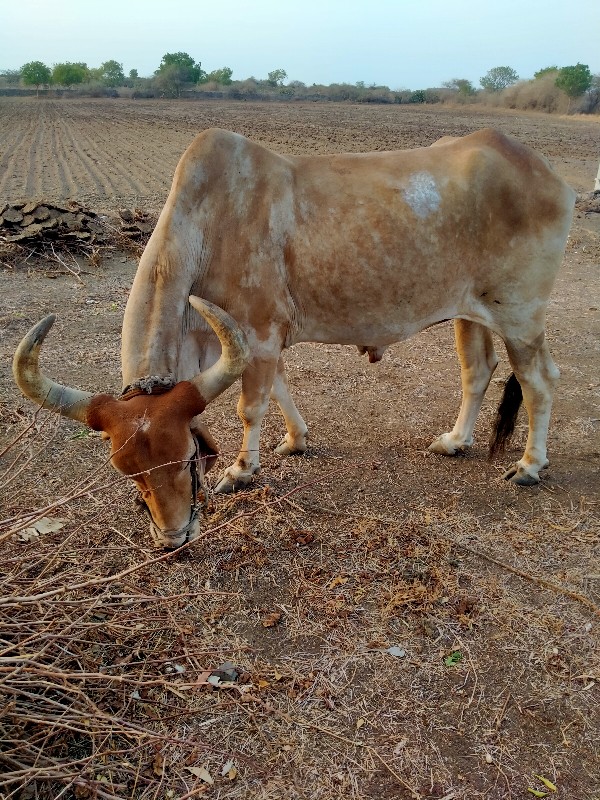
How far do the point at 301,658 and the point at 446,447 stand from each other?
2.34 m

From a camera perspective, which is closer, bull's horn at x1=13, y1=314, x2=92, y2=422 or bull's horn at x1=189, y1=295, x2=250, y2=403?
bull's horn at x1=13, y1=314, x2=92, y2=422

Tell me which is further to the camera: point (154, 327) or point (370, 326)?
point (370, 326)

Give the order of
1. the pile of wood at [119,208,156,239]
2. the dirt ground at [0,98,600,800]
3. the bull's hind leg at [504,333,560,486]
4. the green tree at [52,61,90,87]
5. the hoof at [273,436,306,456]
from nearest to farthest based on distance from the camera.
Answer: the dirt ground at [0,98,600,800] → the bull's hind leg at [504,333,560,486] → the hoof at [273,436,306,456] → the pile of wood at [119,208,156,239] → the green tree at [52,61,90,87]

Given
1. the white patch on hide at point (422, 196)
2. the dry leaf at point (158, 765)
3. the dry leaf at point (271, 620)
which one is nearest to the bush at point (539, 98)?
the white patch on hide at point (422, 196)

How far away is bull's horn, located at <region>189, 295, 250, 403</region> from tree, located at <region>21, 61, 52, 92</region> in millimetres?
92202

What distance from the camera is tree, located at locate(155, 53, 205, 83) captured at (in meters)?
75.4

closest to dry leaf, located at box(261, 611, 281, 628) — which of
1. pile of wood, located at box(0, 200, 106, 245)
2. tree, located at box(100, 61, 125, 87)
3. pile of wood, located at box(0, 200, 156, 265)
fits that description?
pile of wood, located at box(0, 200, 156, 265)

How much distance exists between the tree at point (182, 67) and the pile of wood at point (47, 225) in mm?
70450

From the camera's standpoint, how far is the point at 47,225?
1023 cm

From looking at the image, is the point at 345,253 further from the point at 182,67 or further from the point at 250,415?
the point at 182,67

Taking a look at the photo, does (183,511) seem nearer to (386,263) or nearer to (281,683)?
(281,683)

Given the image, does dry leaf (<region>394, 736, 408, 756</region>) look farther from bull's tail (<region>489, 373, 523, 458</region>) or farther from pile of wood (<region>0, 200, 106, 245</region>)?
pile of wood (<region>0, 200, 106, 245</region>)

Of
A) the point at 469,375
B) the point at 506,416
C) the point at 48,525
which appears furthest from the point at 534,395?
the point at 48,525

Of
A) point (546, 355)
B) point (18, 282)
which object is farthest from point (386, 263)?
point (18, 282)
